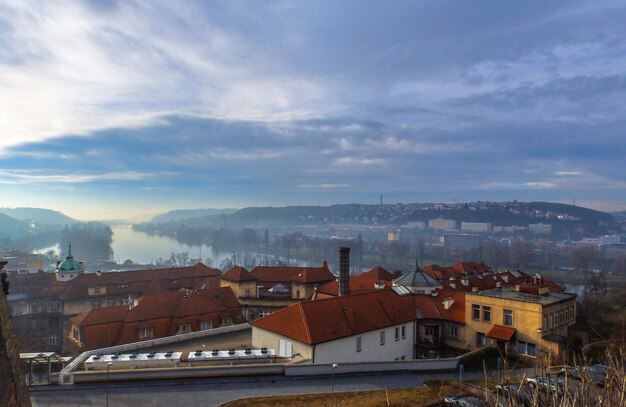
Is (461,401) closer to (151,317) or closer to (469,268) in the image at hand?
(151,317)

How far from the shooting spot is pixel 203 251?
161 m

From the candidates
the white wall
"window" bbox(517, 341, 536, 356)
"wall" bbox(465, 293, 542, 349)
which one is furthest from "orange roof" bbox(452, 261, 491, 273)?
the white wall

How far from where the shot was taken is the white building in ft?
66.8

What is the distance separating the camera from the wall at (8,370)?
6379mm

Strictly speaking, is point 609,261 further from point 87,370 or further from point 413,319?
point 87,370

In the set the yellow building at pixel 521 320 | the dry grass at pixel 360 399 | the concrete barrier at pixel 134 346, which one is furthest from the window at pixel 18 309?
the yellow building at pixel 521 320

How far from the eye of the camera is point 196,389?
16.1 m

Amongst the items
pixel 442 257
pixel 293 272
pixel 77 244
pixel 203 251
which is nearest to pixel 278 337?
pixel 293 272

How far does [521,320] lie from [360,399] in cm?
1477

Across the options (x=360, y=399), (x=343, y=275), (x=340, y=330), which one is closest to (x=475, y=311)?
(x=343, y=275)

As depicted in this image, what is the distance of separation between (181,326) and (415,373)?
19.3 meters

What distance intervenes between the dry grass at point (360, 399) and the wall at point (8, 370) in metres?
9.05

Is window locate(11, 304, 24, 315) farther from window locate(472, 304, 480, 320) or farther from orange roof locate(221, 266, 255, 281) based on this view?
window locate(472, 304, 480, 320)

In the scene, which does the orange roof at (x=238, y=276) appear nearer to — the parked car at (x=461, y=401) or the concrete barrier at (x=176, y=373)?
the concrete barrier at (x=176, y=373)
